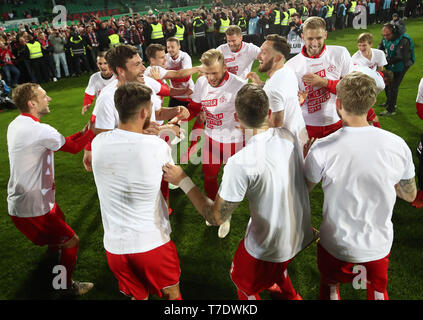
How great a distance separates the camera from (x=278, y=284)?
2.50m

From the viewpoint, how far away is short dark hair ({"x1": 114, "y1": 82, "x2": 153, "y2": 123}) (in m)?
2.15

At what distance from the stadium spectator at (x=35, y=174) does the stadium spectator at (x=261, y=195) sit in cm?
143

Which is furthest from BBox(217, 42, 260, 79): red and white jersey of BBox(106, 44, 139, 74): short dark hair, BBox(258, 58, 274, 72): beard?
BBox(106, 44, 139, 74): short dark hair

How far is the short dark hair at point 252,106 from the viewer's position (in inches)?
79.8

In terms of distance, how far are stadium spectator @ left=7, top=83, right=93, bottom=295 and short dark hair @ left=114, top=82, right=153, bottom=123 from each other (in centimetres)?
110

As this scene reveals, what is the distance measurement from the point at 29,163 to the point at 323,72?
3.67m

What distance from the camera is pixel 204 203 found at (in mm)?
2152

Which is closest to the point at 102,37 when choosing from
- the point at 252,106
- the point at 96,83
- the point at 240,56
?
the point at 96,83

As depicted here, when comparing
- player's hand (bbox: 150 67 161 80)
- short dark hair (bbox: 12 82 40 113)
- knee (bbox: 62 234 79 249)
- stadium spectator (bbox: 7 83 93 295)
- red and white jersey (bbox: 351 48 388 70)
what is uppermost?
short dark hair (bbox: 12 82 40 113)

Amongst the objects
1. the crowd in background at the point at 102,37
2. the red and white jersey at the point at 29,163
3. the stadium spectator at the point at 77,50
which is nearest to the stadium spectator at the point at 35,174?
the red and white jersey at the point at 29,163

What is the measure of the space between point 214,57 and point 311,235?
2.43 m

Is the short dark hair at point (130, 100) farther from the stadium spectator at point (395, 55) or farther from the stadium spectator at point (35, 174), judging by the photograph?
the stadium spectator at point (395, 55)

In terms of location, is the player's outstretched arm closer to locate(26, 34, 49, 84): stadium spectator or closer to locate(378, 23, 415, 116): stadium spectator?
locate(378, 23, 415, 116): stadium spectator

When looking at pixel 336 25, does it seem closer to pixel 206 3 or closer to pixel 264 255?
pixel 206 3
